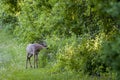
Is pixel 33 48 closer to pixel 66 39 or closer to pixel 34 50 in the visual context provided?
pixel 34 50

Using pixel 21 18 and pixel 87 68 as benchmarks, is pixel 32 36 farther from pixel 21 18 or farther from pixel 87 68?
pixel 87 68

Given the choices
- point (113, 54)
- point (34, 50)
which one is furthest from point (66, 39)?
point (113, 54)

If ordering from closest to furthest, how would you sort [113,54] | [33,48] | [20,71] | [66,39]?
[113,54]
[20,71]
[66,39]
[33,48]

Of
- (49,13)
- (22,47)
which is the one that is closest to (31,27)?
(22,47)

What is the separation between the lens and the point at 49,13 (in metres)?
11.4

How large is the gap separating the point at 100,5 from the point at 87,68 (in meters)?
7.52

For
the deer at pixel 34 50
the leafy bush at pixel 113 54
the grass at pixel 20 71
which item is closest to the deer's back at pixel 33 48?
the deer at pixel 34 50

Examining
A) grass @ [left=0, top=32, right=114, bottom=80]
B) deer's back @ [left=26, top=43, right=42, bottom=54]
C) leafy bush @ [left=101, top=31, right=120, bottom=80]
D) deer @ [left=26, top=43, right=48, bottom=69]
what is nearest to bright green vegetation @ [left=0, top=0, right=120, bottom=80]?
grass @ [left=0, top=32, right=114, bottom=80]

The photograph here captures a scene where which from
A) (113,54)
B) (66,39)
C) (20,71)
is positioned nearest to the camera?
(113,54)

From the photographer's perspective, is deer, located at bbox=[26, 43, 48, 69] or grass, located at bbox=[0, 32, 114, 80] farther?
deer, located at bbox=[26, 43, 48, 69]

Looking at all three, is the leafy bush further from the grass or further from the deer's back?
the deer's back

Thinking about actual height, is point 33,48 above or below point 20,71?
above

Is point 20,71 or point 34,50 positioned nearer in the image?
point 20,71

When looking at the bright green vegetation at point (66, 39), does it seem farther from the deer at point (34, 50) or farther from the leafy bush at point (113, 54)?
the leafy bush at point (113, 54)
